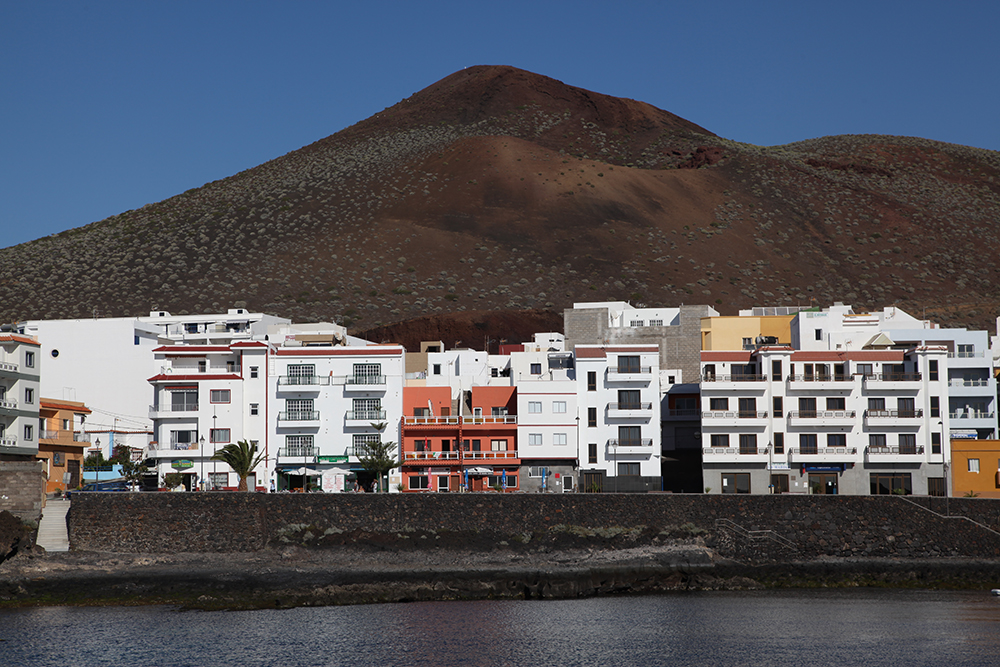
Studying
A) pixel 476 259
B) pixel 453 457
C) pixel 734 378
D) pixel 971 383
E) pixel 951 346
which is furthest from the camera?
pixel 476 259

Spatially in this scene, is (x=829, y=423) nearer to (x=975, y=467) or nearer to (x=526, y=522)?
(x=975, y=467)

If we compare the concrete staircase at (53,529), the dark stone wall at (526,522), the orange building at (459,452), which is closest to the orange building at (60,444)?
the concrete staircase at (53,529)

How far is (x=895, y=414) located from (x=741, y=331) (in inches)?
806

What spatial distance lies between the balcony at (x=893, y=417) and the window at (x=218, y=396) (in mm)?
42011

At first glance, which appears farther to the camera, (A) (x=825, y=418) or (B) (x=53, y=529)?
(A) (x=825, y=418)

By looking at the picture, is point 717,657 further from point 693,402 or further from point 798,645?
point 693,402

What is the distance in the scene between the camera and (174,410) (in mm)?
77750

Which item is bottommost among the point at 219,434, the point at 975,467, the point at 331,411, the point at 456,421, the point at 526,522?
the point at 526,522

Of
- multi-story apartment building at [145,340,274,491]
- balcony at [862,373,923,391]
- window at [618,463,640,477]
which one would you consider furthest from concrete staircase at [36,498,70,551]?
balcony at [862,373,923,391]

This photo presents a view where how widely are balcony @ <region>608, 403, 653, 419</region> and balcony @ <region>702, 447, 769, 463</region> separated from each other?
460cm

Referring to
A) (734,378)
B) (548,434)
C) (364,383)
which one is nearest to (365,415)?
(364,383)

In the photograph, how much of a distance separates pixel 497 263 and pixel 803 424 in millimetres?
97165

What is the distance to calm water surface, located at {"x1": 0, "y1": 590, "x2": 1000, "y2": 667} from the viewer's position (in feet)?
157

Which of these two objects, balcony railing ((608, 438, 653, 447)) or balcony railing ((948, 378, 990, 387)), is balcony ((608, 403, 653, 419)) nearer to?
balcony railing ((608, 438, 653, 447))
